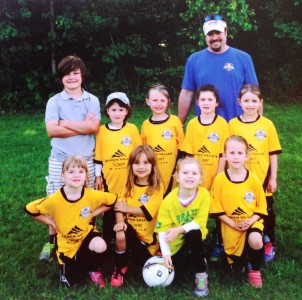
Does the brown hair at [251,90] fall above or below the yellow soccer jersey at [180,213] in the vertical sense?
above

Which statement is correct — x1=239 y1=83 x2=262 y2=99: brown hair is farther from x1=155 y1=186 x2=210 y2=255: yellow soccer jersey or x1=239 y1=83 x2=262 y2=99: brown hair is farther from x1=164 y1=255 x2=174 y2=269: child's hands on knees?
x1=164 y1=255 x2=174 y2=269: child's hands on knees

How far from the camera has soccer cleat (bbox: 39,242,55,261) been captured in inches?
189

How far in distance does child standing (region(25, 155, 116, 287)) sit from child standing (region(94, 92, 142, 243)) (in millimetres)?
311

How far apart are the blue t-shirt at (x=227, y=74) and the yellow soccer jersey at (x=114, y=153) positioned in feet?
3.06

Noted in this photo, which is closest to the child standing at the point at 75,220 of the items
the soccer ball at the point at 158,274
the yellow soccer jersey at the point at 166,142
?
the soccer ball at the point at 158,274

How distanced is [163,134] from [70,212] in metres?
1.12

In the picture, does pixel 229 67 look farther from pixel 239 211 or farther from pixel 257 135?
pixel 239 211

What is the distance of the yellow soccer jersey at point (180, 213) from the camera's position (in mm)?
4137

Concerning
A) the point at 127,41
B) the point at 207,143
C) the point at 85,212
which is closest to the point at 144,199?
the point at 85,212

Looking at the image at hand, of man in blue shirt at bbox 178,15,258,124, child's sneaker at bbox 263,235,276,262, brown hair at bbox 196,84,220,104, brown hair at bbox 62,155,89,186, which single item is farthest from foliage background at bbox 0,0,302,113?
brown hair at bbox 62,155,89,186

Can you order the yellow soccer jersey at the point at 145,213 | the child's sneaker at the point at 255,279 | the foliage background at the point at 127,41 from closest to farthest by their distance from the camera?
1. the child's sneaker at the point at 255,279
2. the yellow soccer jersey at the point at 145,213
3. the foliage background at the point at 127,41

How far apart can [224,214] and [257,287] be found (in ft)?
2.11

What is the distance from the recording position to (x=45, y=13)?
1412 centimetres

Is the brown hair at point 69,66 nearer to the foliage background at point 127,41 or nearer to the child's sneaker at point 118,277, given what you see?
the child's sneaker at point 118,277
